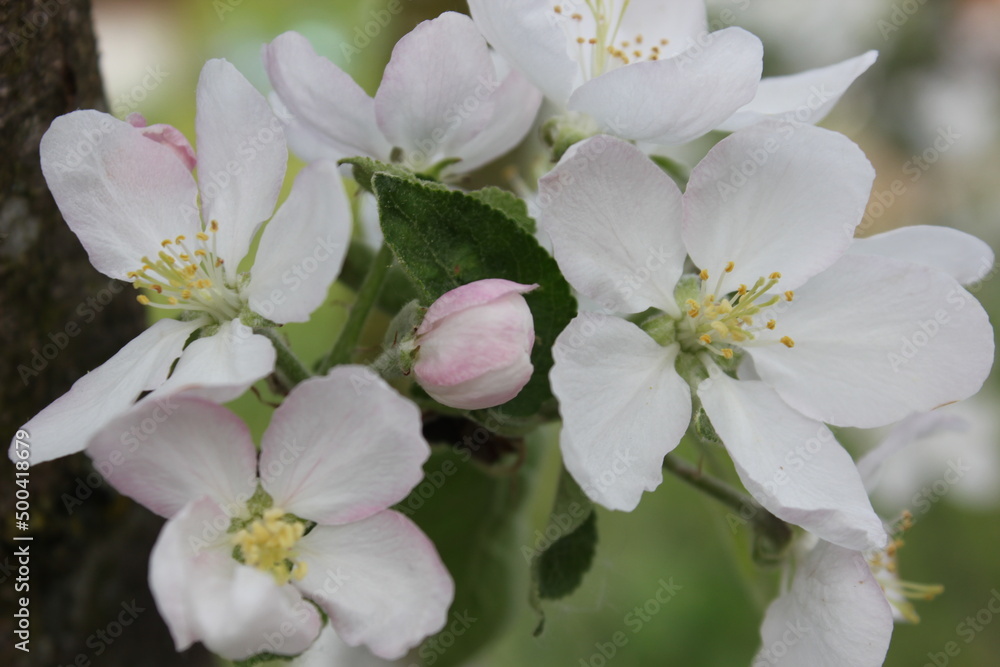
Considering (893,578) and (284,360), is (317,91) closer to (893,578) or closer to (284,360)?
(284,360)

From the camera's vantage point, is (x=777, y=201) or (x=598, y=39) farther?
(x=598, y=39)

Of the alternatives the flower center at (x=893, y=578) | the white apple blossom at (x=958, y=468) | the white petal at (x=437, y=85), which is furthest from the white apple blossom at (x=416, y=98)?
the white apple blossom at (x=958, y=468)

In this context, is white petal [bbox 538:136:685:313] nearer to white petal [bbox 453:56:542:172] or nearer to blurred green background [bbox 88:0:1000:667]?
white petal [bbox 453:56:542:172]

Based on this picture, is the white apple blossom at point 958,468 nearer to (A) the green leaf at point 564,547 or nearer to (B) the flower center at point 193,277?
(A) the green leaf at point 564,547

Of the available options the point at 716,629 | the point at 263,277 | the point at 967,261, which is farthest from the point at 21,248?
the point at 716,629

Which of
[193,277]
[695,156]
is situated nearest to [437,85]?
[193,277]
